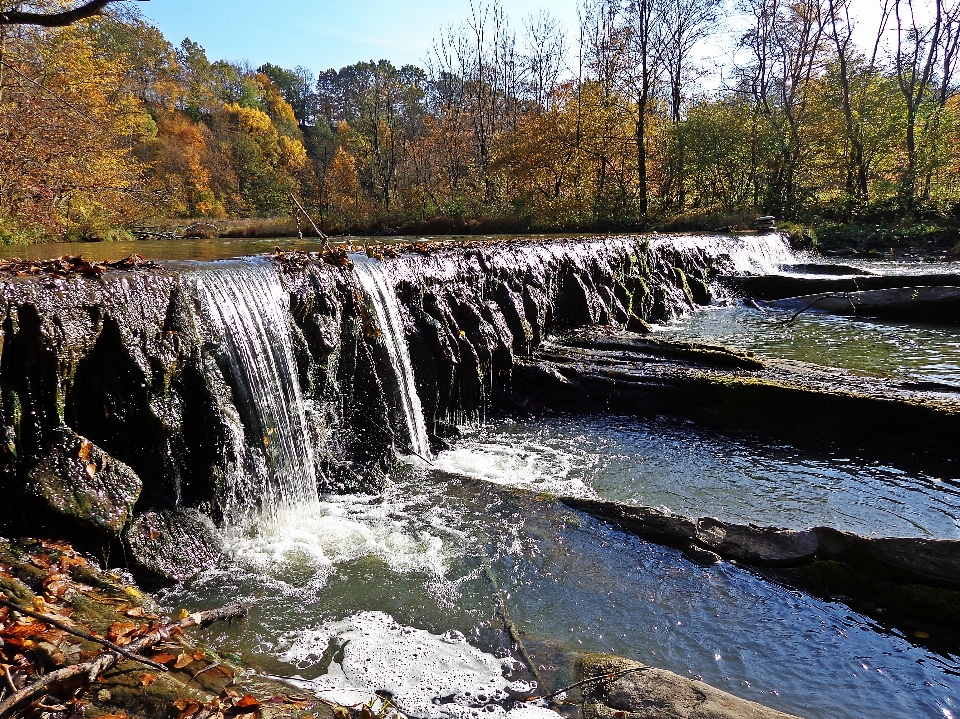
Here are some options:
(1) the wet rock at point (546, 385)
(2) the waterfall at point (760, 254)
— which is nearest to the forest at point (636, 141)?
(2) the waterfall at point (760, 254)

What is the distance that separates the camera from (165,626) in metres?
3.06

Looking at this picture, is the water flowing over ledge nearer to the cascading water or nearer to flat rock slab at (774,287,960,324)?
the cascading water

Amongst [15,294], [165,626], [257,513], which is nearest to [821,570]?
[165,626]

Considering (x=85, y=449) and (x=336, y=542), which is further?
(x=336, y=542)

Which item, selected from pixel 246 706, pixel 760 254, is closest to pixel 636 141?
pixel 760 254

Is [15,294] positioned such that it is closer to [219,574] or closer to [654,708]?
[219,574]

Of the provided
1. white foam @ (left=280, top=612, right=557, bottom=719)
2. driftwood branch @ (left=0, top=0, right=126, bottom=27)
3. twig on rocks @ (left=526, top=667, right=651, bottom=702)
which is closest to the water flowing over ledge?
white foam @ (left=280, top=612, right=557, bottom=719)

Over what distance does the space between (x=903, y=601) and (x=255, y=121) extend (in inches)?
2229

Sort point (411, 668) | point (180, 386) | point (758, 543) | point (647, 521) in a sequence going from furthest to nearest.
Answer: point (180, 386), point (647, 521), point (758, 543), point (411, 668)

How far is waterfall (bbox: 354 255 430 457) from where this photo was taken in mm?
6695

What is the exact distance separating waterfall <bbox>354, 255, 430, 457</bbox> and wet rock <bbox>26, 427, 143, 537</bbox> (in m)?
3.02

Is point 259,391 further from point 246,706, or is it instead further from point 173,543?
point 246,706

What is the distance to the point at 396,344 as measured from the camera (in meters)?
6.95

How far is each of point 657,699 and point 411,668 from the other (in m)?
1.25
